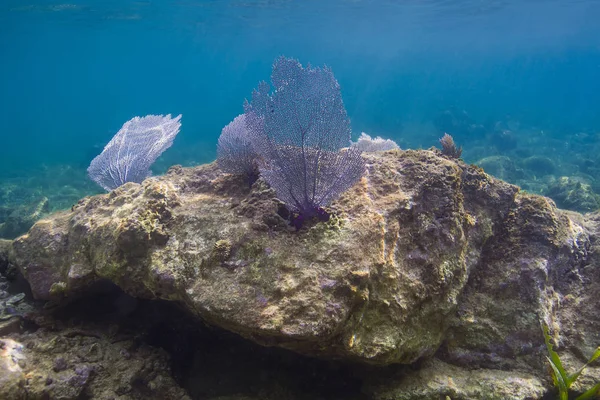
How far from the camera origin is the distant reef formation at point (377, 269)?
2.66 meters

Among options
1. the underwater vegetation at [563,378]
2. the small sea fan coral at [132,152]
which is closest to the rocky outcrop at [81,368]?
the small sea fan coral at [132,152]

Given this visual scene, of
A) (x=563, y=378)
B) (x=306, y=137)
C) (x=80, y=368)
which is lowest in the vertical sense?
(x=80, y=368)

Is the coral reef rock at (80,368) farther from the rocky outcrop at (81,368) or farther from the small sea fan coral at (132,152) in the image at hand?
the small sea fan coral at (132,152)

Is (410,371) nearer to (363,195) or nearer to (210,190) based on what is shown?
(363,195)

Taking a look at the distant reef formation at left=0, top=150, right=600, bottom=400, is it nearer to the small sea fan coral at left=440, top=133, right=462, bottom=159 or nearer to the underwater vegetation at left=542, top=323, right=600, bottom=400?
the underwater vegetation at left=542, top=323, right=600, bottom=400

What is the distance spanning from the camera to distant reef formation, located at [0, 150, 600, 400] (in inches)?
105

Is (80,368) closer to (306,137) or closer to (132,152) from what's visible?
(306,137)

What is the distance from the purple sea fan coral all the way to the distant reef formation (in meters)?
0.24

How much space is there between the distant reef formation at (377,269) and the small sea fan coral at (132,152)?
1.81 meters

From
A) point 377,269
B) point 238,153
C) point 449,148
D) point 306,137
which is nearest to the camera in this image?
point 377,269

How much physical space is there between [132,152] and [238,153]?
9.66 feet

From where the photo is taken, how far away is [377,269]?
9.20 ft

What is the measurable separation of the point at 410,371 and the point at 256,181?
2372 millimetres

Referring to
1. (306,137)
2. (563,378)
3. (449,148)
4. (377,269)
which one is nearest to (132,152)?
(306,137)
